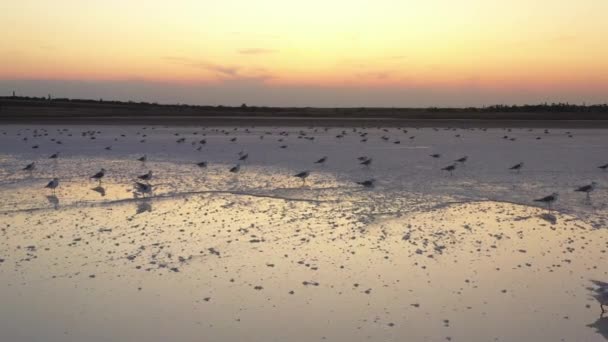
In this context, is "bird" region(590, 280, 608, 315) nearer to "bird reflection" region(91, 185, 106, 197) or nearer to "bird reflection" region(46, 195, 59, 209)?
"bird reflection" region(46, 195, 59, 209)

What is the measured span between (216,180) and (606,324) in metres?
11.4

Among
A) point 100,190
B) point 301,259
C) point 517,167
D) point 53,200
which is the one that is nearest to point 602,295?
point 301,259

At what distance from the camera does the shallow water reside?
17.8ft

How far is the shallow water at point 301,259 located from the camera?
5.44 metres

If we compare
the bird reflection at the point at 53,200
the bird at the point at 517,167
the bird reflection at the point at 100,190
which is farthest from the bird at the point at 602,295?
the bird at the point at 517,167

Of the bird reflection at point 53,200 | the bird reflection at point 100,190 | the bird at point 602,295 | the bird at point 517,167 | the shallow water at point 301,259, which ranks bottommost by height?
the bird reflection at point 100,190

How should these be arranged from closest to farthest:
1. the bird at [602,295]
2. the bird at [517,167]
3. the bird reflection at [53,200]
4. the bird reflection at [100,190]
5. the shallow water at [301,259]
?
1. the shallow water at [301,259]
2. the bird at [602,295]
3. the bird reflection at [53,200]
4. the bird reflection at [100,190]
5. the bird at [517,167]

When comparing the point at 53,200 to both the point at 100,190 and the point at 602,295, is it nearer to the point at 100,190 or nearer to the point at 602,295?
the point at 100,190

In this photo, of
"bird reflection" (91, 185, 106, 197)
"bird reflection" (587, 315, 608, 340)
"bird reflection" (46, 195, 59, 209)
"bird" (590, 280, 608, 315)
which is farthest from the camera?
"bird reflection" (91, 185, 106, 197)

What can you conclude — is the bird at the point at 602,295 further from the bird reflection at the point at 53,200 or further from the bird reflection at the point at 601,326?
the bird reflection at the point at 53,200

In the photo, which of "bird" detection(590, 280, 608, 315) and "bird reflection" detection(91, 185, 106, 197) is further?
"bird reflection" detection(91, 185, 106, 197)

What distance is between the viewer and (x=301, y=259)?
7582 millimetres

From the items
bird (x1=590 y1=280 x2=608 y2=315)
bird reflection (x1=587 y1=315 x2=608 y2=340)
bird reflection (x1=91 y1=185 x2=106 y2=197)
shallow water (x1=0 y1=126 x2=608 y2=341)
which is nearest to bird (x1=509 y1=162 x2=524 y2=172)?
shallow water (x1=0 y1=126 x2=608 y2=341)

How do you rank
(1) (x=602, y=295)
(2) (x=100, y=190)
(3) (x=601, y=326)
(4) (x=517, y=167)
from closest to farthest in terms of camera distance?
(3) (x=601, y=326) → (1) (x=602, y=295) → (2) (x=100, y=190) → (4) (x=517, y=167)
